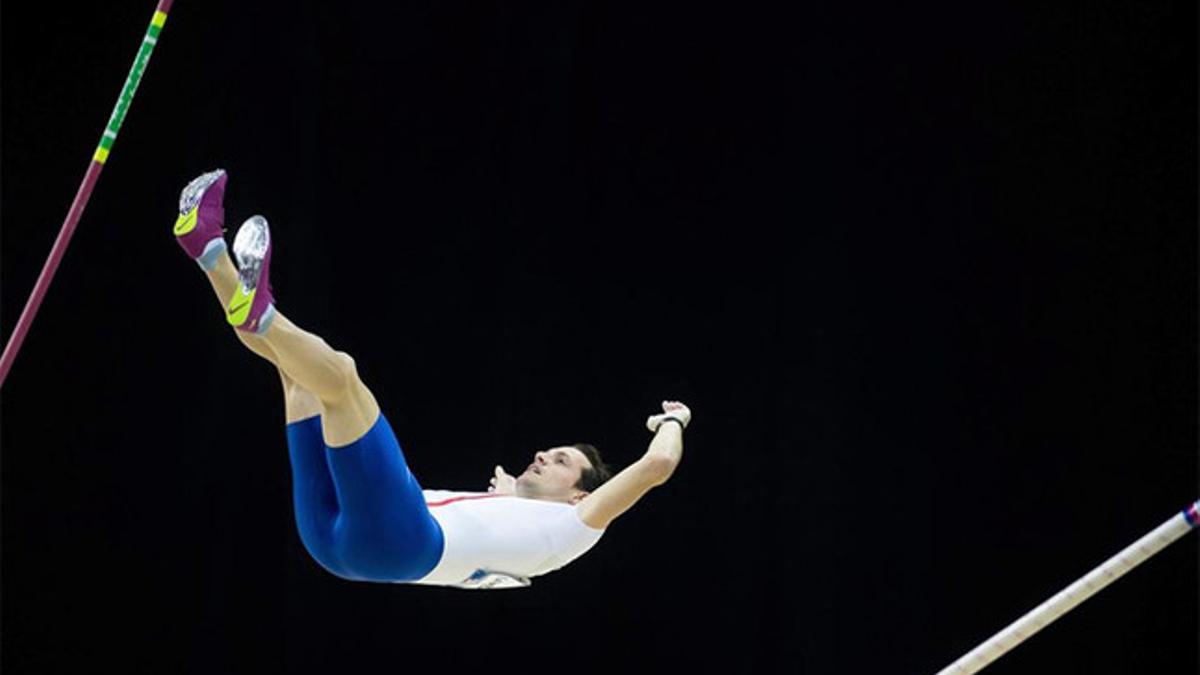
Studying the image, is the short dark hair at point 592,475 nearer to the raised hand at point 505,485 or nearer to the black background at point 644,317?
the raised hand at point 505,485

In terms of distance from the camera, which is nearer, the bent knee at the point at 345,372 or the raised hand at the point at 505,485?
the bent knee at the point at 345,372

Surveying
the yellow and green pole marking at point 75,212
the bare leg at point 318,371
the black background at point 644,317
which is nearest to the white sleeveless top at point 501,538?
the bare leg at point 318,371

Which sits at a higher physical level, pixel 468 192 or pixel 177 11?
pixel 177 11

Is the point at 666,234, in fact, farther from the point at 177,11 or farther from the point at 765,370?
the point at 177,11

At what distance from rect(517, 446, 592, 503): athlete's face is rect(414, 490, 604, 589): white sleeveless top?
0.18 m

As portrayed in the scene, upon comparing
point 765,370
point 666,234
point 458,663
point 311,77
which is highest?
point 311,77

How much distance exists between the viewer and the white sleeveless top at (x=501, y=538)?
432 centimetres

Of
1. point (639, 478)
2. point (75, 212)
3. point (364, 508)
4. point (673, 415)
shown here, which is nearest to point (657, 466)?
point (639, 478)

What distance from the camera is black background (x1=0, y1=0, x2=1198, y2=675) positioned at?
5645 millimetres

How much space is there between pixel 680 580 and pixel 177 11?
234 centimetres

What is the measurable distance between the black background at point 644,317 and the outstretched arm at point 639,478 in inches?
56.4

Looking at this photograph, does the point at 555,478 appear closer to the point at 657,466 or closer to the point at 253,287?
the point at 657,466

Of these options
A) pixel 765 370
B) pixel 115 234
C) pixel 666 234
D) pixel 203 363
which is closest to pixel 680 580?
pixel 765 370

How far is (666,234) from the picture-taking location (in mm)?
5875
